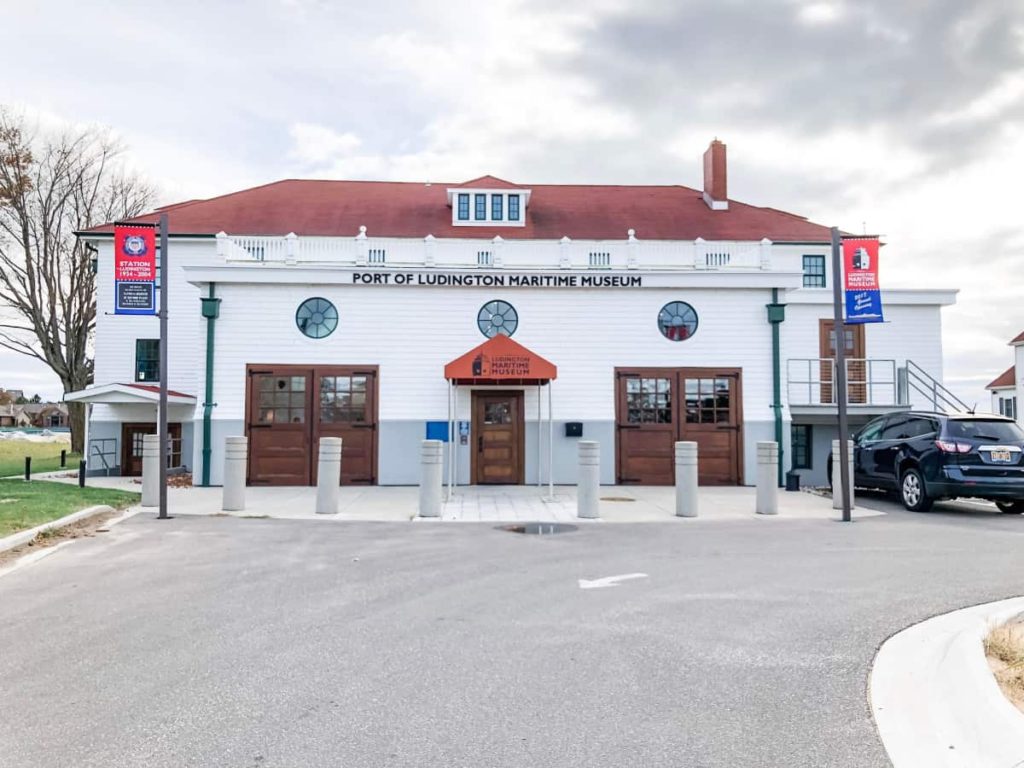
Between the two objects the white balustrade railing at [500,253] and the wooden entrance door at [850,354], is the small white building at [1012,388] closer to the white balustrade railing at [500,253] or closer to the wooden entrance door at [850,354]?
the wooden entrance door at [850,354]

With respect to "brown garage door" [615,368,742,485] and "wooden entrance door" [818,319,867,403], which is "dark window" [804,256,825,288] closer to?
"wooden entrance door" [818,319,867,403]

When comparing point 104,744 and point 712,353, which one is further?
point 712,353

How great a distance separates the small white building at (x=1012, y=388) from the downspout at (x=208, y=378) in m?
43.4

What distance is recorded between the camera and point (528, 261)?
19.0 metres

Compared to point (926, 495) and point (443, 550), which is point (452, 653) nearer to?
point (443, 550)

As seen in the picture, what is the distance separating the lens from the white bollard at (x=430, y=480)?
12617mm

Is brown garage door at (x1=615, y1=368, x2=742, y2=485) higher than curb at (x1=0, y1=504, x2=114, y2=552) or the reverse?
higher

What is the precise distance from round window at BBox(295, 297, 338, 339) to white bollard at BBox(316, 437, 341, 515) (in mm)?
5345

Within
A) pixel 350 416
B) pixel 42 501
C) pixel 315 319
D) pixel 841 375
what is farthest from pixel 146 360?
pixel 841 375

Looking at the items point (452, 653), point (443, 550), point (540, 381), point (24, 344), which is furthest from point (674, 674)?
point (24, 344)

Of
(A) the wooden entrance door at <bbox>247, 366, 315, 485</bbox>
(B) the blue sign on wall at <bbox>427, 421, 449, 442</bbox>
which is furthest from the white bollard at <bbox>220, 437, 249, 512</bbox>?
(B) the blue sign on wall at <bbox>427, 421, 449, 442</bbox>

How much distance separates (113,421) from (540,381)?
45.1ft

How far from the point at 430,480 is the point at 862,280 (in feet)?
29.1

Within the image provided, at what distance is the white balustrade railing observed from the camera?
18109mm
